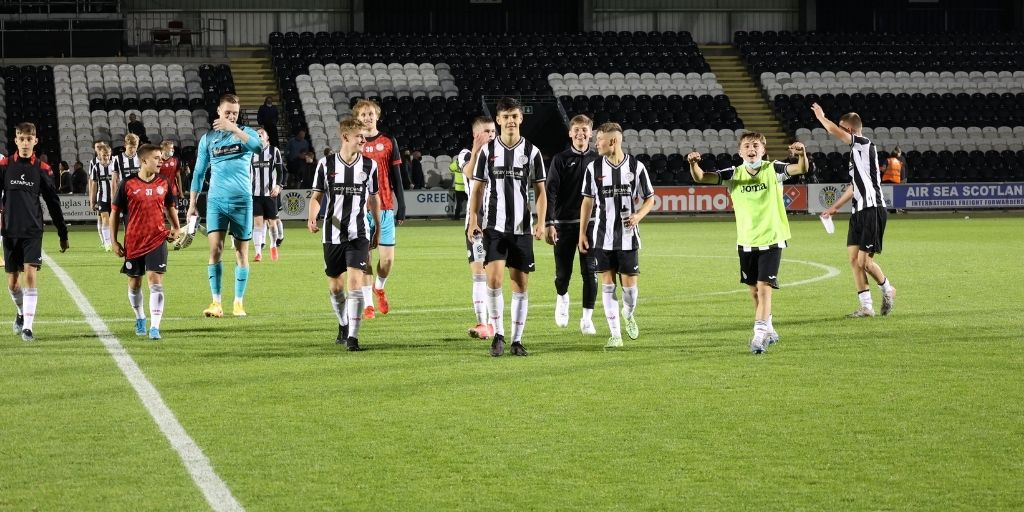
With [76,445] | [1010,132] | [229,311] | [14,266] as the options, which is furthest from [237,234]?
[1010,132]

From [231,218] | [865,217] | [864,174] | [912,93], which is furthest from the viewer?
[912,93]

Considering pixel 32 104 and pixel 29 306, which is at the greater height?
pixel 32 104

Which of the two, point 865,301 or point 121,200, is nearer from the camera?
point 121,200

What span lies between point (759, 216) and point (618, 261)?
1222 millimetres

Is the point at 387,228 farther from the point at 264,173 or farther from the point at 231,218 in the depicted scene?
the point at 264,173

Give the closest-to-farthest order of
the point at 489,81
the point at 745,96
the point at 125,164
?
→ the point at 125,164 → the point at 489,81 → the point at 745,96

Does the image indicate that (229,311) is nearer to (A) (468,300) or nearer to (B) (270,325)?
(B) (270,325)

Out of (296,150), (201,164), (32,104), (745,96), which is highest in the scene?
(745,96)

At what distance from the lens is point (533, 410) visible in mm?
7855

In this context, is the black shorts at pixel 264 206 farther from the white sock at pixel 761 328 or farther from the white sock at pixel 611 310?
the white sock at pixel 761 328

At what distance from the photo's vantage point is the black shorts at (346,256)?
1066cm

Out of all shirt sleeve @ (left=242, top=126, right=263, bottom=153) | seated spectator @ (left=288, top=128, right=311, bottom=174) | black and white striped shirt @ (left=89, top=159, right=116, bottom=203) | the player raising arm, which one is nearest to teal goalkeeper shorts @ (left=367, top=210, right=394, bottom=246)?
shirt sleeve @ (left=242, top=126, right=263, bottom=153)

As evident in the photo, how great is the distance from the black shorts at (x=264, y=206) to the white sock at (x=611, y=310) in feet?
36.6

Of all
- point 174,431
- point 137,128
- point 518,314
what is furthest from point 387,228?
point 137,128
